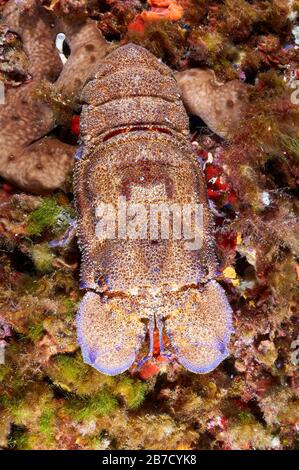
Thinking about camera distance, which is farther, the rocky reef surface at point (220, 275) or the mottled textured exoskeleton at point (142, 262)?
the rocky reef surface at point (220, 275)

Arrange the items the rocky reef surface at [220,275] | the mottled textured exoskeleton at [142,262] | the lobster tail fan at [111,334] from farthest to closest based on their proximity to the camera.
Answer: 1. the rocky reef surface at [220,275]
2. the lobster tail fan at [111,334]
3. the mottled textured exoskeleton at [142,262]

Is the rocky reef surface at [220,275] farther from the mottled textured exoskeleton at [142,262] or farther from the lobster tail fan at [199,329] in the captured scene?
the lobster tail fan at [199,329]

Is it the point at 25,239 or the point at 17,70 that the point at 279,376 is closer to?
the point at 25,239

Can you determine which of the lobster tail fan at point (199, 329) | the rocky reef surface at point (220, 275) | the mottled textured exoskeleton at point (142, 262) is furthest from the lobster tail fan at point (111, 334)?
the rocky reef surface at point (220, 275)

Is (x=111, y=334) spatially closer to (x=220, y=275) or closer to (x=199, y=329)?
(x=199, y=329)

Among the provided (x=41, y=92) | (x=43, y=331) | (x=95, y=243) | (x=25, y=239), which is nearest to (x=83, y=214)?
(x=95, y=243)

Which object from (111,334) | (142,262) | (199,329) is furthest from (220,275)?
(111,334)
